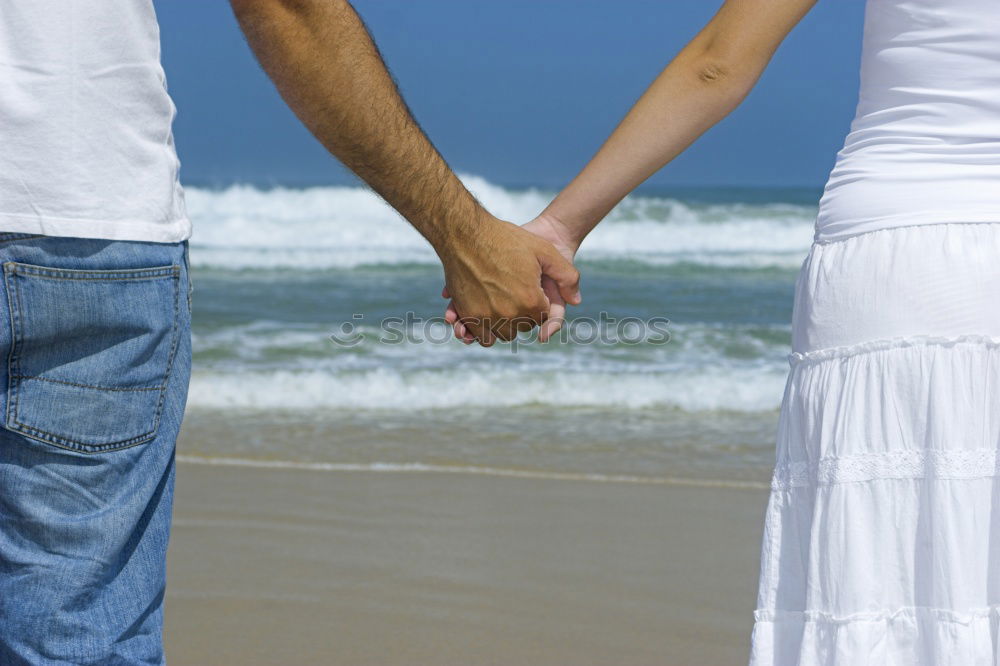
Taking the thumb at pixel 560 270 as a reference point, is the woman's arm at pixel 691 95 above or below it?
above

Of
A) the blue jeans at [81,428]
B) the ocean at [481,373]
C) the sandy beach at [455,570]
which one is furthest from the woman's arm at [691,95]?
the ocean at [481,373]

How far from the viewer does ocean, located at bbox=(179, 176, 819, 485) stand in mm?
5422

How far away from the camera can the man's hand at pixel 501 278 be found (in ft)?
6.51

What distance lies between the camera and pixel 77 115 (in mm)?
1285

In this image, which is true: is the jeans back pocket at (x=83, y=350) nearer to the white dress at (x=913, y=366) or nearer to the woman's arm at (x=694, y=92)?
the woman's arm at (x=694, y=92)

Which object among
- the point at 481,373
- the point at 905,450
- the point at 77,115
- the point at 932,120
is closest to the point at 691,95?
the point at 932,120

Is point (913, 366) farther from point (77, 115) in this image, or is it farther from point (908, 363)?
point (77, 115)

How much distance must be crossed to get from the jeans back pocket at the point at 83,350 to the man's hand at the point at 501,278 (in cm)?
67

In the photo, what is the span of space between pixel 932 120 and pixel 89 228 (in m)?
1.07

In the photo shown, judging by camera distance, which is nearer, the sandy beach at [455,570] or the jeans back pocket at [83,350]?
the jeans back pocket at [83,350]

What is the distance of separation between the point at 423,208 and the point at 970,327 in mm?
823

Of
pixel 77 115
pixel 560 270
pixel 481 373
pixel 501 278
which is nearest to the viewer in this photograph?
pixel 77 115

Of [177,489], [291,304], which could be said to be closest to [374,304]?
[291,304]

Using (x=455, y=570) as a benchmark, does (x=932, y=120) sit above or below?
above
